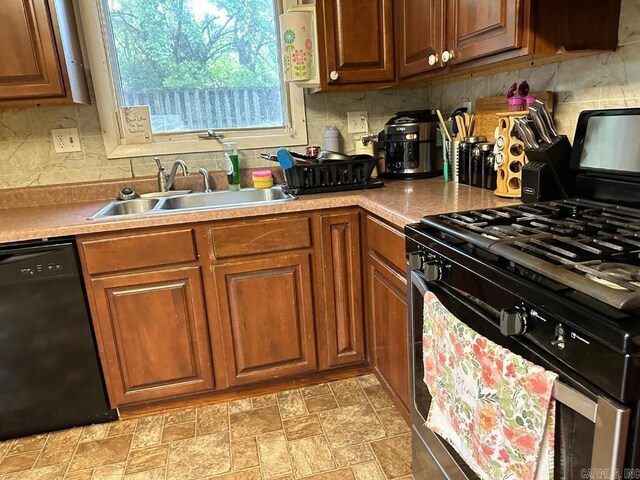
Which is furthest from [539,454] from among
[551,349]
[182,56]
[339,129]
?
[182,56]

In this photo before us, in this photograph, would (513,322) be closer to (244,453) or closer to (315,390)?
(244,453)

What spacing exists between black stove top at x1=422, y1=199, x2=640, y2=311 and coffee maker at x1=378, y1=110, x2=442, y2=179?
887mm

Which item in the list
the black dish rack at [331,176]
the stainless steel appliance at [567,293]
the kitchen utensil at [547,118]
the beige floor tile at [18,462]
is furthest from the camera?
the black dish rack at [331,176]

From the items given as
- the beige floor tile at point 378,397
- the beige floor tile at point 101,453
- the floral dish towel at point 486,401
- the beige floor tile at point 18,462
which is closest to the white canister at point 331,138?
the beige floor tile at point 378,397

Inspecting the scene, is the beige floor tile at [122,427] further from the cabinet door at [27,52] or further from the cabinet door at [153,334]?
the cabinet door at [27,52]

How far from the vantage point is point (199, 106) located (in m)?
2.34

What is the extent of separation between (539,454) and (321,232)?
1243mm

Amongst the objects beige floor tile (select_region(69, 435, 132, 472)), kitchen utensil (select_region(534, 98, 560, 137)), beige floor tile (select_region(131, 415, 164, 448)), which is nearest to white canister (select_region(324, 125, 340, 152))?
kitchen utensil (select_region(534, 98, 560, 137))

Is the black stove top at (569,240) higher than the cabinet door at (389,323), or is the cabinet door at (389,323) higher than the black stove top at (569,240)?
the black stove top at (569,240)

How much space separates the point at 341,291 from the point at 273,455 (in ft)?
2.32

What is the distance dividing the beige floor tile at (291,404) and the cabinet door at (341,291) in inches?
7.3

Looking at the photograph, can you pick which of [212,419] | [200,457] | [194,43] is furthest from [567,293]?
[194,43]

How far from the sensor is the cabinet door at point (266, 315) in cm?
186

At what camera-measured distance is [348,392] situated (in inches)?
79.4
